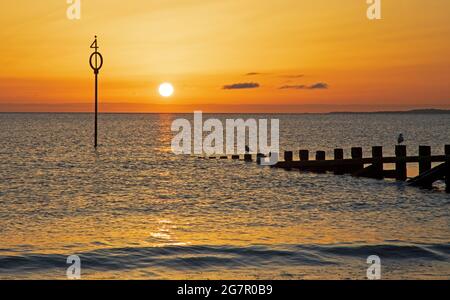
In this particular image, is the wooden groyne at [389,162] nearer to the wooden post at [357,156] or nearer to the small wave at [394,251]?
the wooden post at [357,156]

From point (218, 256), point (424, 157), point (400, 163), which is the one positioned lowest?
point (218, 256)

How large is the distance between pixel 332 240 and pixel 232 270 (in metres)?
3.98

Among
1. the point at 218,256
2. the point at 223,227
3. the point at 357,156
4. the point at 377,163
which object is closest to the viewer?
the point at 218,256

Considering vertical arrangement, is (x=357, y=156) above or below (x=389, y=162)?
above

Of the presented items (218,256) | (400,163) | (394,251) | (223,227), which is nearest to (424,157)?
(400,163)

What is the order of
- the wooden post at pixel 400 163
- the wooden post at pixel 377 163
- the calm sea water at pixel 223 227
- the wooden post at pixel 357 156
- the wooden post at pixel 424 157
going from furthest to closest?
the wooden post at pixel 357 156
the wooden post at pixel 377 163
the wooden post at pixel 400 163
the wooden post at pixel 424 157
the calm sea water at pixel 223 227

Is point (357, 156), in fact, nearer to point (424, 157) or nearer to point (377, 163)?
point (377, 163)

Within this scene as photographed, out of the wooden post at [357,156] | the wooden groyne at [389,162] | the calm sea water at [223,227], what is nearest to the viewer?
the calm sea water at [223,227]

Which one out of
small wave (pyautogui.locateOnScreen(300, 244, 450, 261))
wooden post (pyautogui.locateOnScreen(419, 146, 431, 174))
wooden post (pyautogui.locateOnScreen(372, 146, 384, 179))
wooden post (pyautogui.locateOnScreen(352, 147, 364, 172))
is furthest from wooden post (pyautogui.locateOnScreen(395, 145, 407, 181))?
small wave (pyautogui.locateOnScreen(300, 244, 450, 261))

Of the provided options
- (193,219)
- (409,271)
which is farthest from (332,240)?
(193,219)

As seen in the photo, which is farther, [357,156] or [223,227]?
[357,156]

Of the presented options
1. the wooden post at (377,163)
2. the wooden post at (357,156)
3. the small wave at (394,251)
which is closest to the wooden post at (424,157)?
the wooden post at (377,163)
